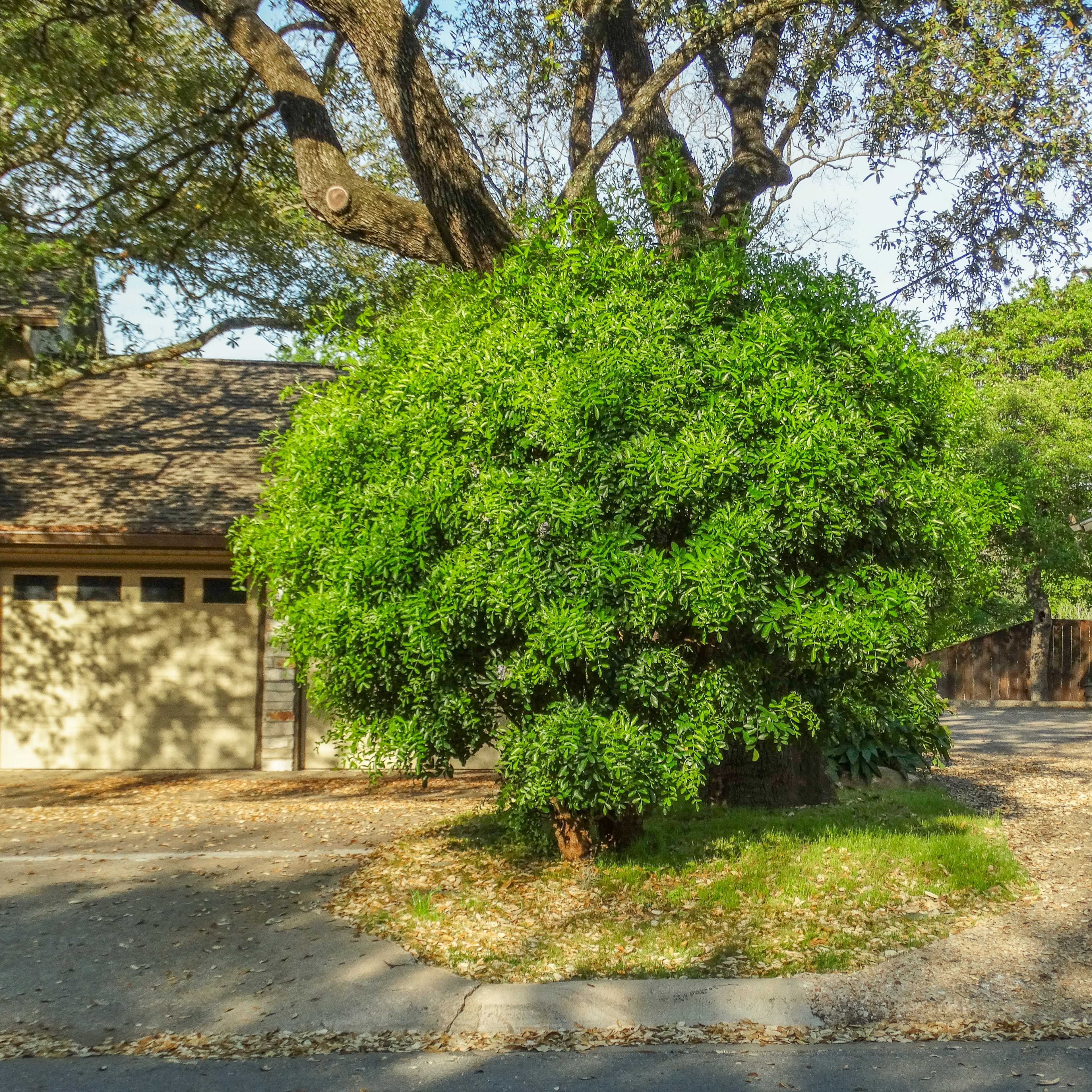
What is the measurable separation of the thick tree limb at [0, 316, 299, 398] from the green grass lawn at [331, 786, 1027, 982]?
7.10m

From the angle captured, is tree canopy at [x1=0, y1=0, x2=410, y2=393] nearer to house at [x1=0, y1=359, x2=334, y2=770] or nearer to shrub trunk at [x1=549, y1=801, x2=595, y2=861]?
house at [x1=0, y1=359, x2=334, y2=770]

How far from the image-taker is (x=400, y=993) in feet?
18.8

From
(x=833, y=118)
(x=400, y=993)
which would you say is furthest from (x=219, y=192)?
(x=400, y=993)

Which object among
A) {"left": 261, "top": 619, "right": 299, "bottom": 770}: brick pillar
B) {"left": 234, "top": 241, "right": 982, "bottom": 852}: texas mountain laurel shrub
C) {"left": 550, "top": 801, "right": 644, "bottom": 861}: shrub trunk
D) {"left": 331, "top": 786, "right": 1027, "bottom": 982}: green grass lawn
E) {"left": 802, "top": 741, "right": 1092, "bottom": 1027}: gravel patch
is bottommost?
{"left": 802, "top": 741, "right": 1092, "bottom": 1027}: gravel patch

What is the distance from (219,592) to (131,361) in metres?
3.15

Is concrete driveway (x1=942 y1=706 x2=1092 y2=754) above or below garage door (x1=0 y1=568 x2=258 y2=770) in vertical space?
below

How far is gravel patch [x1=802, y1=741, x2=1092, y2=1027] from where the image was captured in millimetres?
5512

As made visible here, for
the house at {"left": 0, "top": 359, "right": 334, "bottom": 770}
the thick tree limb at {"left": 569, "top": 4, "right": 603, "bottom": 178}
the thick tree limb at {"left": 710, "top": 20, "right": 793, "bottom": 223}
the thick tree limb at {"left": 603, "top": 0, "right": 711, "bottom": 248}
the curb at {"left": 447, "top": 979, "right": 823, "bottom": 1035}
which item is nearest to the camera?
the curb at {"left": 447, "top": 979, "right": 823, "bottom": 1035}

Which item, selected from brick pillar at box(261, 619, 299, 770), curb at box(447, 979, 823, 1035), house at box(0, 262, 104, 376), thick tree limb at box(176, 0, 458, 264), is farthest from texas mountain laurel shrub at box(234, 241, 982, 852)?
house at box(0, 262, 104, 376)

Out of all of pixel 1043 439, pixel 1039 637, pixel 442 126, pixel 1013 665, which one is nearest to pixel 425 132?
pixel 442 126

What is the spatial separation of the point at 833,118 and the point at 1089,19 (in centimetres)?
375

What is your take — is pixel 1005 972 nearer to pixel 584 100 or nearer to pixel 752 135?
pixel 752 135

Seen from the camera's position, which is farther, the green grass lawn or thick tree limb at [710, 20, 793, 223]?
thick tree limb at [710, 20, 793, 223]

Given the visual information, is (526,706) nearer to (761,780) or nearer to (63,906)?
(63,906)
